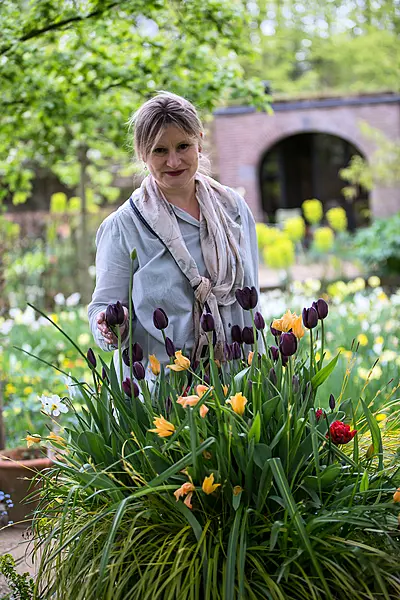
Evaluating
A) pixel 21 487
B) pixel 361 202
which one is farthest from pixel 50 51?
pixel 361 202

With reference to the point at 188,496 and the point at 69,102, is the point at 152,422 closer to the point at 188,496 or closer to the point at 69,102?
the point at 188,496

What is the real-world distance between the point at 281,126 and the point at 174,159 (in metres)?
19.2

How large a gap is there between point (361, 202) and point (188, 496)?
21.4 m

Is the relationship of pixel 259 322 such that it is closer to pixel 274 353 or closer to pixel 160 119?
pixel 274 353

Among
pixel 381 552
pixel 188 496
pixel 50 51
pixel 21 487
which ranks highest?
pixel 50 51

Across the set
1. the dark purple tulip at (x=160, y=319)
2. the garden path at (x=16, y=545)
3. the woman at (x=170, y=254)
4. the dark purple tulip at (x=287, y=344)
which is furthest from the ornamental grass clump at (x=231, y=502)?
the garden path at (x=16, y=545)

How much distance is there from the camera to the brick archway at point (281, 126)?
20.5 m

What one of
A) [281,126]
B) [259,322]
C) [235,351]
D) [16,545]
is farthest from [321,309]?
[281,126]

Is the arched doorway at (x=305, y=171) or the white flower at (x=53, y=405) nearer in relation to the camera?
the white flower at (x=53, y=405)

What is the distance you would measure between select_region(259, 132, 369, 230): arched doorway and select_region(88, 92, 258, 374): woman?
20320mm

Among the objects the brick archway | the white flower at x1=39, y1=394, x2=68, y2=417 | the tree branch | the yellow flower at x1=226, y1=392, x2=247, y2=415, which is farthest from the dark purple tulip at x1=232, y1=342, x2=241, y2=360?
the brick archway

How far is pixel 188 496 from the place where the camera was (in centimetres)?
204

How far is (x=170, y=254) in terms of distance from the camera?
2.68 metres

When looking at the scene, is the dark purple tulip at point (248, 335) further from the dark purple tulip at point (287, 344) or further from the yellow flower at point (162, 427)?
the yellow flower at point (162, 427)
